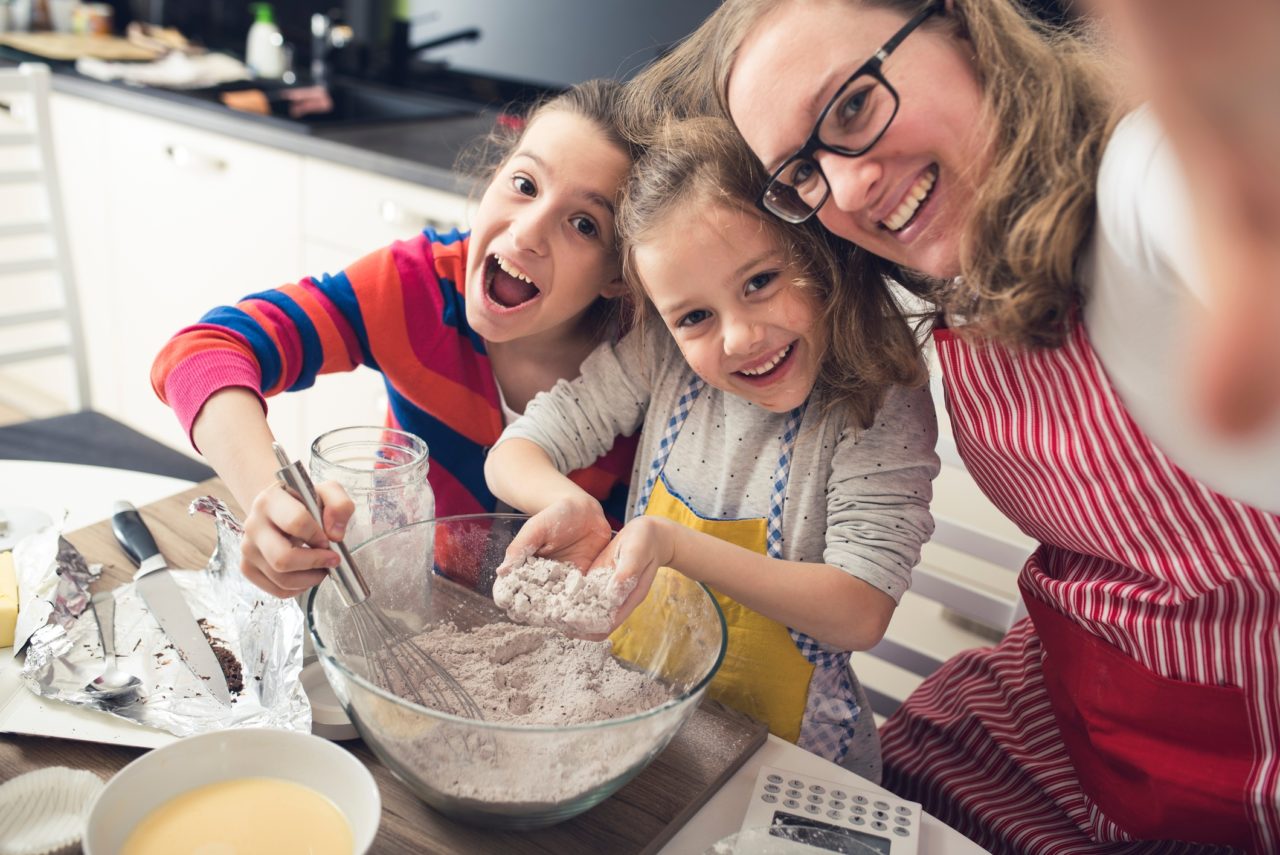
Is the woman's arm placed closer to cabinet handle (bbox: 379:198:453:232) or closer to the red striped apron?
the red striped apron

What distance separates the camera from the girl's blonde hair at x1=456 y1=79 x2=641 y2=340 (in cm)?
108

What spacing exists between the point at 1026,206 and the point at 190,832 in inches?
26.9

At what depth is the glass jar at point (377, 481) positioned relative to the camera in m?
0.91

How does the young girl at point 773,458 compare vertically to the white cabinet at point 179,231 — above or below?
above

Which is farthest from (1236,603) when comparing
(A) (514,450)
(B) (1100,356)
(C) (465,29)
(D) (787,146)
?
(C) (465,29)

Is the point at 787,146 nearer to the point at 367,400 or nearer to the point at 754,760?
the point at 754,760

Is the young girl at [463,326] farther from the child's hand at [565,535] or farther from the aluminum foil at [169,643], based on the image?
the child's hand at [565,535]

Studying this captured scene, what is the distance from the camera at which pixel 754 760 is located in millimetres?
780

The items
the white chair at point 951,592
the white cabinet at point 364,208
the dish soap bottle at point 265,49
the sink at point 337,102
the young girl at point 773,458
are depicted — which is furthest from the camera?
the dish soap bottle at point 265,49

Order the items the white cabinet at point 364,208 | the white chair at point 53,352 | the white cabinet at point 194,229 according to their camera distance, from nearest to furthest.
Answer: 1. the white chair at point 53,352
2. the white cabinet at point 364,208
3. the white cabinet at point 194,229

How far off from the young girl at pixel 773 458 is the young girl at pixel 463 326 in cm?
8

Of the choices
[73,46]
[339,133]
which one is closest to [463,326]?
[339,133]

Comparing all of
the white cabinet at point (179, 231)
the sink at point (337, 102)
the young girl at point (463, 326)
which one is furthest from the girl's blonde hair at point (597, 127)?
the sink at point (337, 102)

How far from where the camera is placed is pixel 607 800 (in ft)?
2.33
